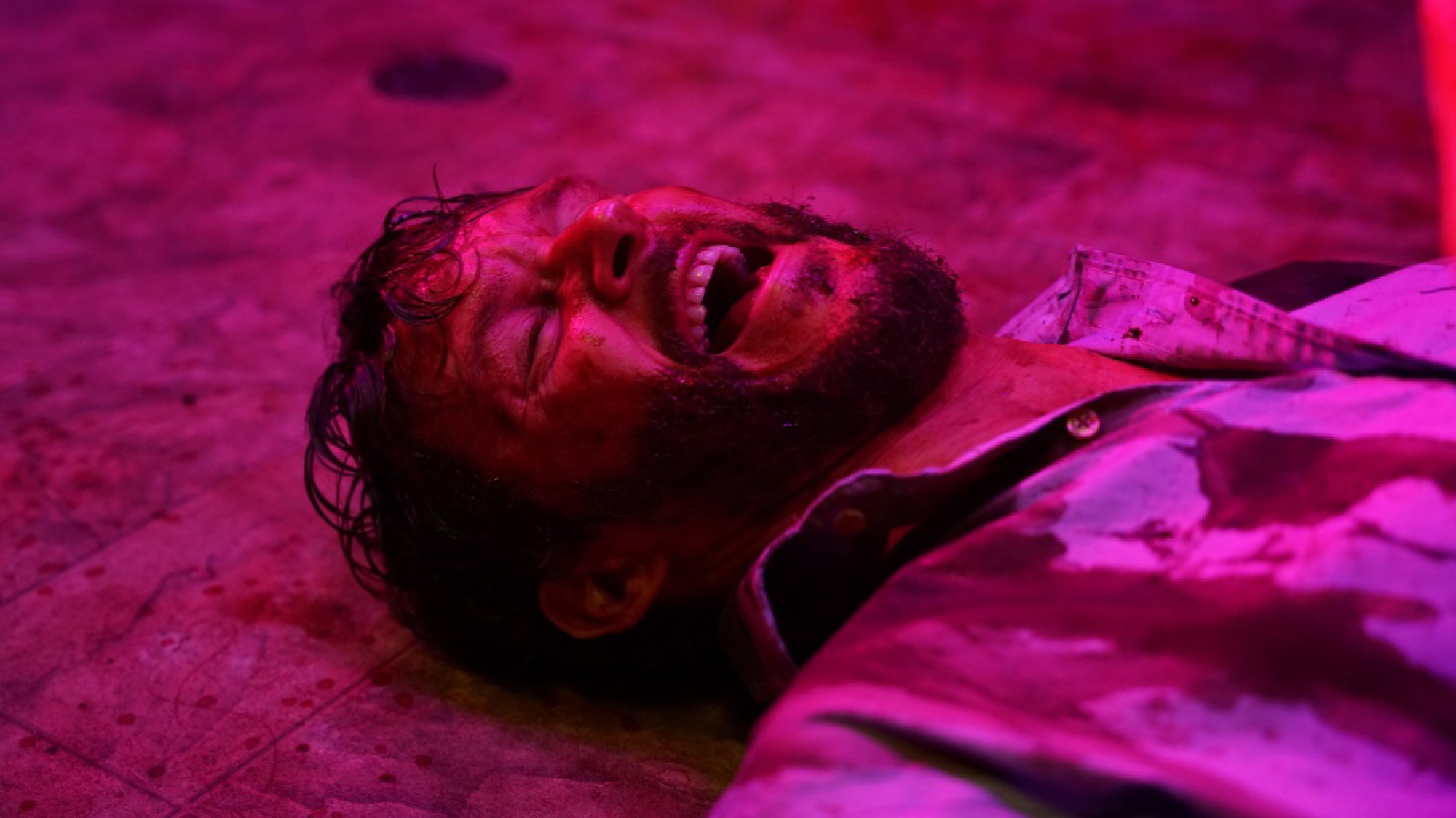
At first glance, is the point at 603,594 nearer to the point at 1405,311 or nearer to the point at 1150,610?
the point at 1150,610

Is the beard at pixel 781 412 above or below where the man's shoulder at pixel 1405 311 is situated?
below

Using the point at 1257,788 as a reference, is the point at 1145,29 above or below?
above

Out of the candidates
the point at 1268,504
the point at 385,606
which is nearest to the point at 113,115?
the point at 385,606

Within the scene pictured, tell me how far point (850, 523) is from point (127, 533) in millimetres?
1584

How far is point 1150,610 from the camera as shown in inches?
58.0

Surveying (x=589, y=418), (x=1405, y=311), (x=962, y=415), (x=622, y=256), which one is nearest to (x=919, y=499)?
(x=962, y=415)

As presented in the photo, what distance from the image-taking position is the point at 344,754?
78.1 inches

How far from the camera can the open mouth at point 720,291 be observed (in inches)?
77.7

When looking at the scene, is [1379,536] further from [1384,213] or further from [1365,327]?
[1384,213]

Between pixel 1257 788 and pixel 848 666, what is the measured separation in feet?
1.57

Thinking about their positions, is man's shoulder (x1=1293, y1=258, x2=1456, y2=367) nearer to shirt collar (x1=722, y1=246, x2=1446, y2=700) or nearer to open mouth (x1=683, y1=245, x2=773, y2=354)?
shirt collar (x1=722, y1=246, x2=1446, y2=700)

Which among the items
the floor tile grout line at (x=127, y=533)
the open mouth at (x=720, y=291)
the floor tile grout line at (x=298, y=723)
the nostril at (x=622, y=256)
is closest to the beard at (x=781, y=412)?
the open mouth at (x=720, y=291)

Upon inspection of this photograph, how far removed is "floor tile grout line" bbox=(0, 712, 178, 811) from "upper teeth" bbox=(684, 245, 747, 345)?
1107 mm

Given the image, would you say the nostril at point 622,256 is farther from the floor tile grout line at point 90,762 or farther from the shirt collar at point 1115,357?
the floor tile grout line at point 90,762
